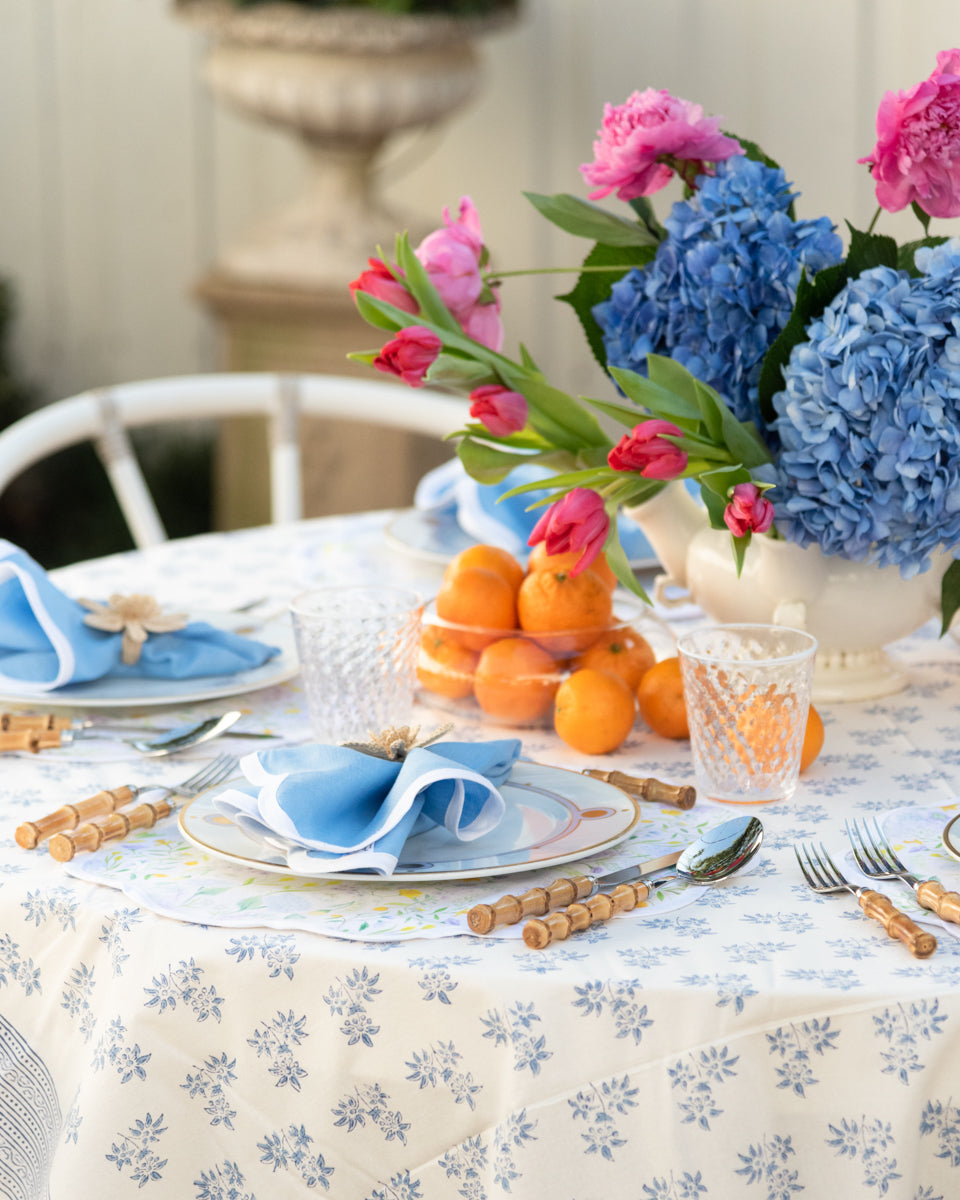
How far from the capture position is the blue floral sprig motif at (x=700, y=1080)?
62 centimetres

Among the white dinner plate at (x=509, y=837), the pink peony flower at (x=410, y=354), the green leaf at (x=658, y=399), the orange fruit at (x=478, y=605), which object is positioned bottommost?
the white dinner plate at (x=509, y=837)

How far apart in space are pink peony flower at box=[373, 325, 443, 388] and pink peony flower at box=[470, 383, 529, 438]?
4 cm

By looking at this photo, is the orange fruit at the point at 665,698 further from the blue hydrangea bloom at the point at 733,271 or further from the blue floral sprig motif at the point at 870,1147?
the blue floral sprig motif at the point at 870,1147

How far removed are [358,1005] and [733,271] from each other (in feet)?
1.73

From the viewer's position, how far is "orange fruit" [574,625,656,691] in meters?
0.97

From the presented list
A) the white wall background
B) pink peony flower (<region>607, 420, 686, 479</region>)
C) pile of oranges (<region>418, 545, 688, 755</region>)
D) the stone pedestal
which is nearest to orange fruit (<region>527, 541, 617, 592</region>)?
pile of oranges (<region>418, 545, 688, 755</region>)

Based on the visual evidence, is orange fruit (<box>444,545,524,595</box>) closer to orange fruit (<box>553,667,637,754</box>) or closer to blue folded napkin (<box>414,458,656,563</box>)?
orange fruit (<box>553,667,637,754</box>)

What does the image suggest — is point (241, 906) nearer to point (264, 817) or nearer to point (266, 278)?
point (264, 817)

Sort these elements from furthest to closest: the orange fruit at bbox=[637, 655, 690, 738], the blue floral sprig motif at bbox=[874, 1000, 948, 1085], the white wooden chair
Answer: the white wooden chair < the orange fruit at bbox=[637, 655, 690, 738] < the blue floral sprig motif at bbox=[874, 1000, 948, 1085]

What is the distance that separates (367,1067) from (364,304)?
0.49 m

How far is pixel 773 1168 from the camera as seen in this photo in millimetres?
629

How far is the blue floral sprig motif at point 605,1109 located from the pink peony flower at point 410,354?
44cm

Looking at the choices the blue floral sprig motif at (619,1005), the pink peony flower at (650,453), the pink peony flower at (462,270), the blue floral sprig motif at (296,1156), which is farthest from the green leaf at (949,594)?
the blue floral sprig motif at (296,1156)

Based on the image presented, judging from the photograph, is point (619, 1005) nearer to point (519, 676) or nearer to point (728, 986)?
point (728, 986)
